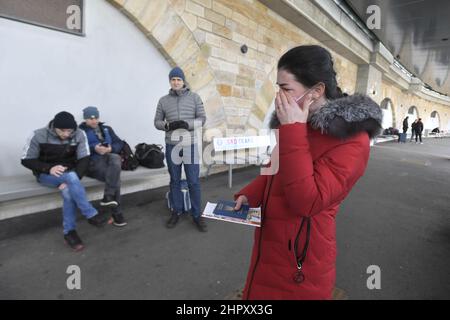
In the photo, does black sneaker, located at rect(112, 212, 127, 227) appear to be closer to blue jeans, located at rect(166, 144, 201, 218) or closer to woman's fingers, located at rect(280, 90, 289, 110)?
blue jeans, located at rect(166, 144, 201, 218)

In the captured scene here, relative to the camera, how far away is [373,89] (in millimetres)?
12602

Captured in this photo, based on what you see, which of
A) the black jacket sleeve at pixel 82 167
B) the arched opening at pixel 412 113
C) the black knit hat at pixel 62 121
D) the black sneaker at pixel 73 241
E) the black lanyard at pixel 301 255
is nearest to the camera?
the black lanyard at pixel 301 255

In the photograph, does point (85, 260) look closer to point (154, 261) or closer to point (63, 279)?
point (63, 279)

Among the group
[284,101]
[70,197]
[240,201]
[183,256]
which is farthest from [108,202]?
[284,101]

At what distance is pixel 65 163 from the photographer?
299 cm

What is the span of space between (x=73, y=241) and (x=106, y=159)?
108 centimetres

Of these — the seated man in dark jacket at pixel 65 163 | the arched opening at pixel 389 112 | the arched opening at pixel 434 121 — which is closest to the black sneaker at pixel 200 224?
the seated man in dark jacket at pixel 65 163

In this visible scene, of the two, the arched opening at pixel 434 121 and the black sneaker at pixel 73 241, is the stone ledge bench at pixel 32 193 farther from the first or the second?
the arched opening at pixel 434 121

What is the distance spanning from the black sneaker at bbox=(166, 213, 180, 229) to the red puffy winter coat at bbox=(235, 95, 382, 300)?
82.4 inches

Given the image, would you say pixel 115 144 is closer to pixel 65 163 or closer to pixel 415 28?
pixel 65 163

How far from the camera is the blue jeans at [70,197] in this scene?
2729 millimetres

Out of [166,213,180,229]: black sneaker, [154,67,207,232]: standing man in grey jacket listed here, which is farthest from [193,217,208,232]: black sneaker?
[166,213,180,229]: black sneaker

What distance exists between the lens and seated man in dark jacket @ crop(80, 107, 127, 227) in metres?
3.17

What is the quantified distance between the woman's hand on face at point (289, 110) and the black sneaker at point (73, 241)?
8.34ft
